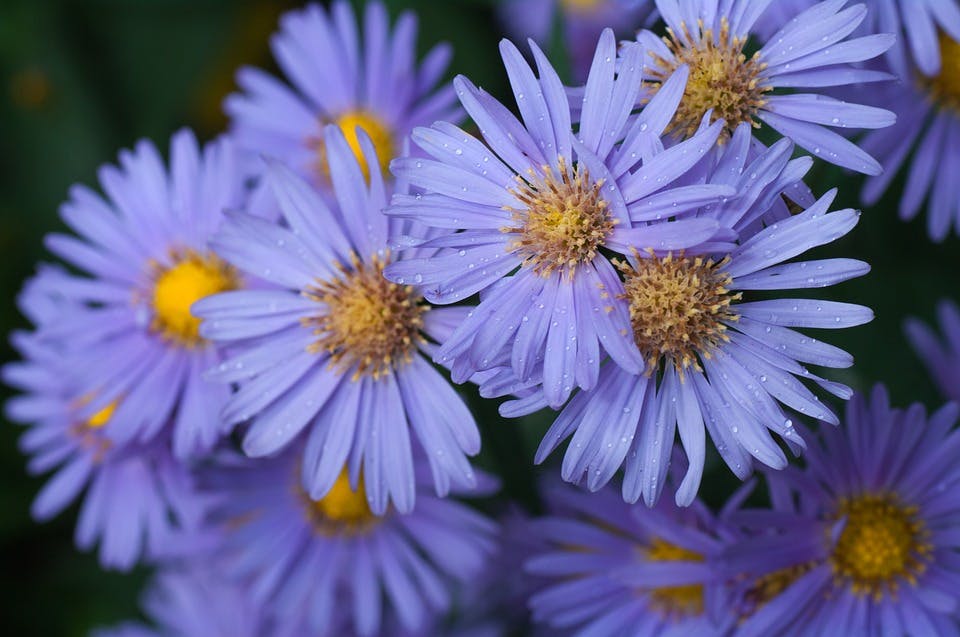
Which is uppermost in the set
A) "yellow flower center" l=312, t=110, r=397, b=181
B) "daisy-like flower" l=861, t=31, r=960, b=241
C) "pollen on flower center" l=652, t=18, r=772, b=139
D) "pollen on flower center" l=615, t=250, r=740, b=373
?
"yellow flower center" l=312, t=110, r=397, b=181


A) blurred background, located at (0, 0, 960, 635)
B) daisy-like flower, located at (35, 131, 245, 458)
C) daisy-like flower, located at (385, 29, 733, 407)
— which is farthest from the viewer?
blurred background, located at (0, 0, 960, 635)

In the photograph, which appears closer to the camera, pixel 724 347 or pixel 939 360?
pixel 724 347

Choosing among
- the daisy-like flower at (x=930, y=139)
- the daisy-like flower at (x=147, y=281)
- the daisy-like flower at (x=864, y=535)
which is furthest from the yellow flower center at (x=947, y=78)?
the daisy-like flower at (x=147, y=281)

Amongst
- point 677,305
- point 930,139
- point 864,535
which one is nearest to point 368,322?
point 677,305

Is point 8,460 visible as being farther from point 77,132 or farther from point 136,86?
point 136,86

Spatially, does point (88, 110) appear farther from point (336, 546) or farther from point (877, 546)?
point (877, 546)

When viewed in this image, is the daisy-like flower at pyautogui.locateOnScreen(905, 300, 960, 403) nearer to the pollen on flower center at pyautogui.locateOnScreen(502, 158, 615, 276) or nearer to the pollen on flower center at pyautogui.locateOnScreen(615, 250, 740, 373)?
the pollen on flower center at pyautogui.locateOnScreen(615, 250, 740, 373)

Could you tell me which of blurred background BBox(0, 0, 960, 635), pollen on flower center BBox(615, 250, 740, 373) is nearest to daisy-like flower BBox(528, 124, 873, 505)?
pollen on flower center BBox(615, 250, 740, 373)

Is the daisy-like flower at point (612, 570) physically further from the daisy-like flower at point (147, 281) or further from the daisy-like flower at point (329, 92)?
the daisy-like flower at point (329, 92)

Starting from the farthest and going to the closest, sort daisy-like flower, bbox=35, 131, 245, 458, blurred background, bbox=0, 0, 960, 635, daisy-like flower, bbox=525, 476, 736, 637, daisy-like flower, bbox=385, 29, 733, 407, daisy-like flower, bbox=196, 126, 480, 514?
blurred background, bbox=0, 0, 960, 635, daisy-like flower, bbox=35, 131, 245, 458, daisy-like flower, bbox=525, 476, 736, 637, daisy-like flower, bbox=196, 126, 480, 514, daisy-like flower, bbox=385, 29, 733, 407
